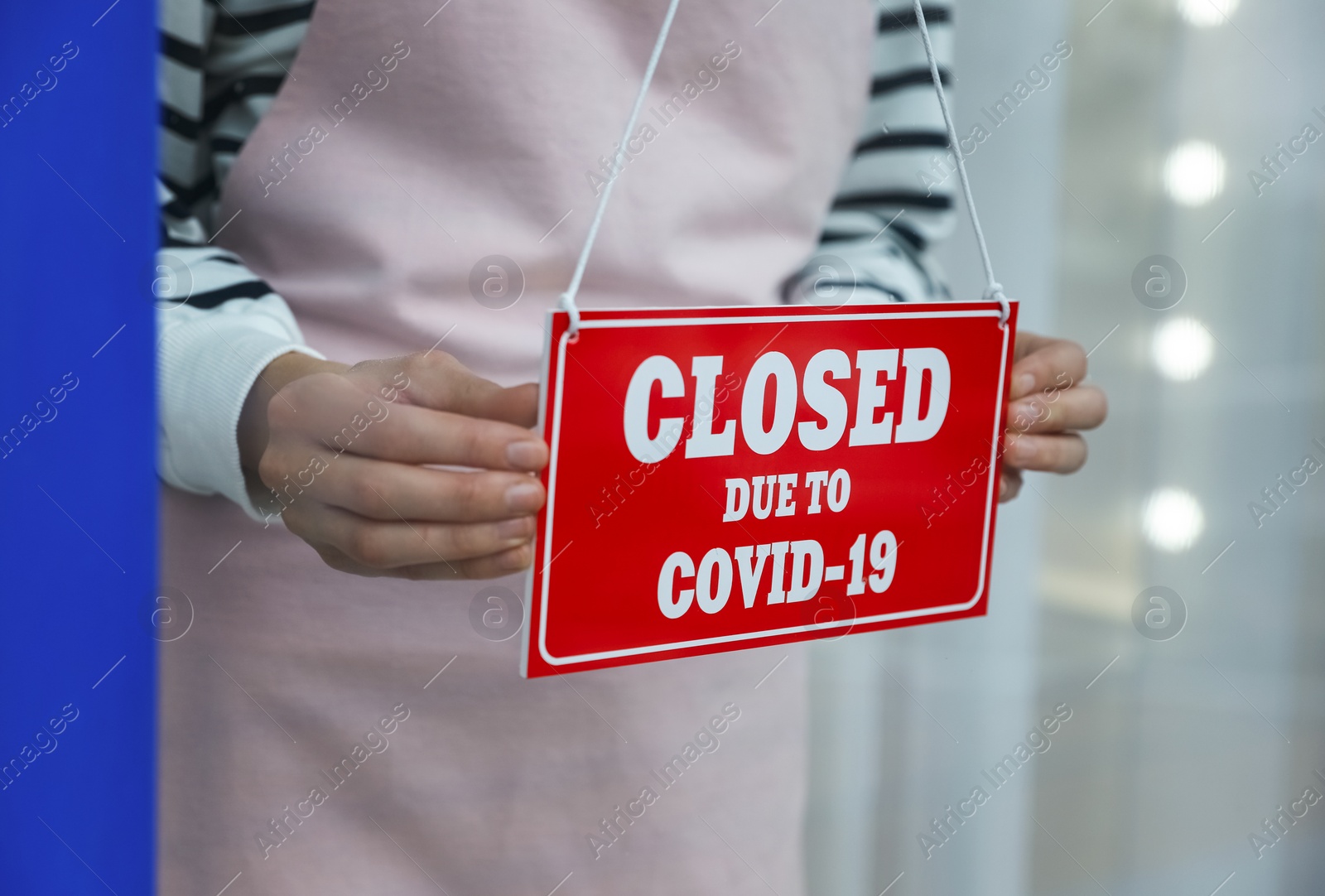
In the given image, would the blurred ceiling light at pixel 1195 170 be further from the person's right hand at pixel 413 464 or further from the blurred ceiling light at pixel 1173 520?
the person's right hand at pixel 413 464

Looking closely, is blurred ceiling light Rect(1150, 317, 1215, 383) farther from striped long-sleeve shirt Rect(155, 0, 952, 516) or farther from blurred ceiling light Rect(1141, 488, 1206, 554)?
striped long-sleeve shirt Rect(155, 0, 952, 516)

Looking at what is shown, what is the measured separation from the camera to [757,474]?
427 millimetres

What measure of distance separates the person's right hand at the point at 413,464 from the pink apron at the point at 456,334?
136 millimetres

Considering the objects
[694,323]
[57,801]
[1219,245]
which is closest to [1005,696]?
[1219,245]

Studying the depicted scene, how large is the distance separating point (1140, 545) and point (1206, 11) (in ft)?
1.77

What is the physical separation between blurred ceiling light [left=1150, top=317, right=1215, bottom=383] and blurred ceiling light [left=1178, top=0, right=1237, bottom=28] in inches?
11.5

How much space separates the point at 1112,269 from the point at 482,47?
843mm

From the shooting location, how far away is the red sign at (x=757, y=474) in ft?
1.28

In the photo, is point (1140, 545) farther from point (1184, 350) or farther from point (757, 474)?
point (757, 474)

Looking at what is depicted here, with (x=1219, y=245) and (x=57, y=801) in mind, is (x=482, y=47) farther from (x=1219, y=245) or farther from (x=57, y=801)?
(x=1219, y=245)

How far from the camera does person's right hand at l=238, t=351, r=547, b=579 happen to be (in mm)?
382

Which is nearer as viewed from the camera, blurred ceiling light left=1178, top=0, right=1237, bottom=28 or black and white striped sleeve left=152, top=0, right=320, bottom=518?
black and white striped sleeve left=152, top=0, right=320, bottom=518

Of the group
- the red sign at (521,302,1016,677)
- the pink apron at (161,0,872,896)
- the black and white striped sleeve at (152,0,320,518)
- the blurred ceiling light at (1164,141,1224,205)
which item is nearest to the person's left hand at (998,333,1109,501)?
the red sign at (521,302,1016,677)

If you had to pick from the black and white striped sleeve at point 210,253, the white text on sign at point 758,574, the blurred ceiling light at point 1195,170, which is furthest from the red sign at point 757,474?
the blurred ceiling light at point 1195,170
